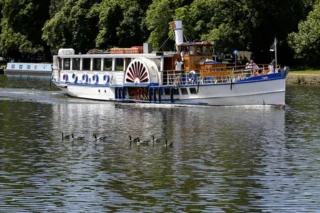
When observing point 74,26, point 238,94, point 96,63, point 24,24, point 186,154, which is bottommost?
point 186,154

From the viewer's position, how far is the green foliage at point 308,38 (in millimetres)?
105375

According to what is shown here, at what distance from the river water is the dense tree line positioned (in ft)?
126

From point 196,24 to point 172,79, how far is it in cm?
4224

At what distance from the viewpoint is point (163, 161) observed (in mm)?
40625

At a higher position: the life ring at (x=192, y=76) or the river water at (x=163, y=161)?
the life ring at (x=192, y=76)

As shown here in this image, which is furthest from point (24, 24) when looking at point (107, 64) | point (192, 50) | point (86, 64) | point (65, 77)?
point (192, 50)

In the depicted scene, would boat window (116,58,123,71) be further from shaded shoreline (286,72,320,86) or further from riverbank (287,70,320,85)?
riverbank (287,70,320,85)

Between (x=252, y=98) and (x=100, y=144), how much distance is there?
25.4 metres

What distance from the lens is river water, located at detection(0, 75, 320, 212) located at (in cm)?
3166

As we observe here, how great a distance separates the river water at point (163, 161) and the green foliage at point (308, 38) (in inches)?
1579

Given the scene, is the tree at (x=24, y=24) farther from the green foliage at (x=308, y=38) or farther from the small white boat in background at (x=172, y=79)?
the small white boat in background at (x=172, y=79)

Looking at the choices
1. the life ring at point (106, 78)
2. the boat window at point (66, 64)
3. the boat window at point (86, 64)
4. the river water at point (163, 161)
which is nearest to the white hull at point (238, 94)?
the river water at point (163, 161)

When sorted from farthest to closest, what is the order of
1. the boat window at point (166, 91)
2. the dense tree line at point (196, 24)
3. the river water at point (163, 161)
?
the dense tree line at point (196, 24) < the boat window at point (166, 91) < the river water at point (163, 161)

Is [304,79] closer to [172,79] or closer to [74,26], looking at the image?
[172,79]
